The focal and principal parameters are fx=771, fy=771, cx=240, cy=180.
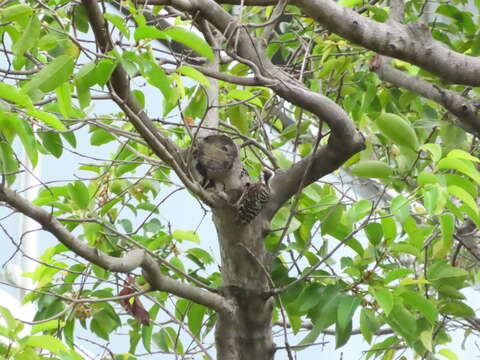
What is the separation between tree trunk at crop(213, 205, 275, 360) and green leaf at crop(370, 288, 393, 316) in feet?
0.59

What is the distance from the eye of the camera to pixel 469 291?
4574 millimetres

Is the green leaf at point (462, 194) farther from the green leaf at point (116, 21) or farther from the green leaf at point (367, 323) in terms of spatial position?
the green leaf at point (116, 21)

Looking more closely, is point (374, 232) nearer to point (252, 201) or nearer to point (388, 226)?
point (388, 226)

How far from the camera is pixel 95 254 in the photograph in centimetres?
96

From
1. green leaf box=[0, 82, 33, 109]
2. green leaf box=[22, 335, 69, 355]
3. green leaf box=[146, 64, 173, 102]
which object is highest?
green leaf box=[146, 64, 173, 102]

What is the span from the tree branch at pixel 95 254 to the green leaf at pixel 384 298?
0.30 meters

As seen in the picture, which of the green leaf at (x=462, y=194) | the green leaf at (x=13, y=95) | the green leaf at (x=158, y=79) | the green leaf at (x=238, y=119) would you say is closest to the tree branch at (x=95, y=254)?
the green leaf at (x=13, y=95)

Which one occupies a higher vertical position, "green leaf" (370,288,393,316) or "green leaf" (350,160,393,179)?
"green leaf" (350,160,393,179)

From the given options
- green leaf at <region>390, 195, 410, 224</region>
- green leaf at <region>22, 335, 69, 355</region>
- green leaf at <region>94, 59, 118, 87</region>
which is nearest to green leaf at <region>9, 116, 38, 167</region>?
green leaf at <region>94, 59, 118, 87</region>

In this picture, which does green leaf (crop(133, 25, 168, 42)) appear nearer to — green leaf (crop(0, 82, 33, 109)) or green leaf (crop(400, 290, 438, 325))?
green leaf (crop(0, 82, 33, 109))

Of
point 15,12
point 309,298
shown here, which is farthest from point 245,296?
point 15,12

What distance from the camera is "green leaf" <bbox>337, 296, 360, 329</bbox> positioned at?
1.24m

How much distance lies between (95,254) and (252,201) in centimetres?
33

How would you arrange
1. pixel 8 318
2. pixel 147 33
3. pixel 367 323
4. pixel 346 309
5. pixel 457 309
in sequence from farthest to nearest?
pixel 457 309 → pixel 367 323 → pixel 346 309 → pixel 8 318 → pixel 147 33
